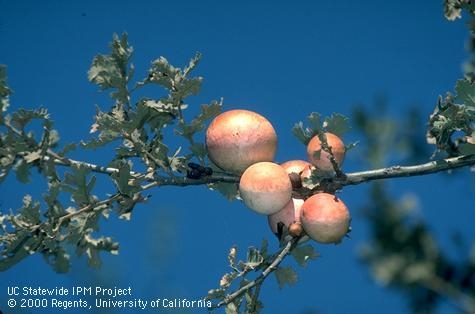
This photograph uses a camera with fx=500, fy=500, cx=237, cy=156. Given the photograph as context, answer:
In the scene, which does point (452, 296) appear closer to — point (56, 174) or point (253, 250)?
point (253, 250)

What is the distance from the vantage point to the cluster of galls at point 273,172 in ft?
10.8

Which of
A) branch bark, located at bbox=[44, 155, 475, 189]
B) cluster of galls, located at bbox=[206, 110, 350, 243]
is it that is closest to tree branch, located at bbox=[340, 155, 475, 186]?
branch bark, located at bbox=[44, 155, 475, 189]

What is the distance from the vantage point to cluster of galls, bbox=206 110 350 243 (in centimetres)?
329

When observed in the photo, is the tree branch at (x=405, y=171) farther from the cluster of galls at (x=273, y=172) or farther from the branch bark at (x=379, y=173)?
the cluster of galls at (x=273, y=172)

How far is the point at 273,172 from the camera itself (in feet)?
10.9

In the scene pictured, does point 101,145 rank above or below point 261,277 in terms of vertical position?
above

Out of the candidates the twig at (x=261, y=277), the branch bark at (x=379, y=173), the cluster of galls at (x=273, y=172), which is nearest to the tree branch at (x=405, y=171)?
the branch bark at (x=379, y=173)

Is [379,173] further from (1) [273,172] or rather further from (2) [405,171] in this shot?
(1) [273,172]

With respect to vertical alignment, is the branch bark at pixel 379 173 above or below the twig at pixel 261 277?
above

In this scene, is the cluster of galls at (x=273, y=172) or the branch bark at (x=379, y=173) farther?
the branch bark at (x=379, y=173)

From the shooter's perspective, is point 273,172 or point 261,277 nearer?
point 273,172

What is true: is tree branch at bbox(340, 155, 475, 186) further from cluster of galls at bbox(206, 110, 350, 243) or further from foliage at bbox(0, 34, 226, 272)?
foliage at bbox(0, 34, 226, 272)

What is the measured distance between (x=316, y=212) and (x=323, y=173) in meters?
0.33

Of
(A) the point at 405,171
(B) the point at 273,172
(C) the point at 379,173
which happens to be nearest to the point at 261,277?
(B) the point at 273,172
